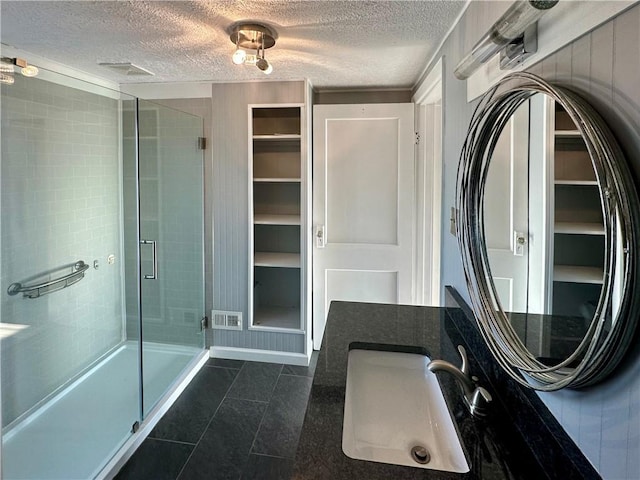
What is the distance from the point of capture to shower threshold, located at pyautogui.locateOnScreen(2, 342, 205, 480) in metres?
1.84

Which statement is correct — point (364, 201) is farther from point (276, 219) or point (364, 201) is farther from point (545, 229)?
point (545, 229)

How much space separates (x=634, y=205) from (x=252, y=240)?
250cm

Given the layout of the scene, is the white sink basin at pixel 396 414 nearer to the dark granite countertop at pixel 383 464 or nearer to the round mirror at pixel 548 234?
the dark granite countertop at pixel 383 464

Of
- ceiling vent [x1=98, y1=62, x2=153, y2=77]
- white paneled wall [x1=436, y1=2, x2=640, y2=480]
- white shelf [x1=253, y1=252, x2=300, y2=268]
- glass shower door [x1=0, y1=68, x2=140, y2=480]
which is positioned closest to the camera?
white paneled wall [x1=436, y1=2, x2=640, y2=480]

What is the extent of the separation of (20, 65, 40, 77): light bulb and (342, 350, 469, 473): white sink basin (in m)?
2.34

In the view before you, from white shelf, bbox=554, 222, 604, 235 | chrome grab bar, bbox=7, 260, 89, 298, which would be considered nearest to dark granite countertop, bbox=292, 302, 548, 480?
white shelf, bbox=554, 222, 604, 235

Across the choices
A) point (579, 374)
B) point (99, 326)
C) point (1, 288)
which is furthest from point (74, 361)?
point (579, 374)

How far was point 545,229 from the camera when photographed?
82 cm

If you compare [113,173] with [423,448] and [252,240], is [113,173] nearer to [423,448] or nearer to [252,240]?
[252,240]

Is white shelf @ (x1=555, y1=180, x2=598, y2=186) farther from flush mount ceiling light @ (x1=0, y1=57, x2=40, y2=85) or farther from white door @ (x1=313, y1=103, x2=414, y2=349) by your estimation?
flush mount ceiling light @ (x1=0, y1=57, x2=40, y2=85)

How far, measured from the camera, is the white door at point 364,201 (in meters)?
2.75

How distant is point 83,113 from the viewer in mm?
2543

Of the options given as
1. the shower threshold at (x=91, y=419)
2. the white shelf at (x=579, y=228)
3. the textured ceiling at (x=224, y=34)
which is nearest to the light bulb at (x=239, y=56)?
the textured ceiling at (x=224, y=34)

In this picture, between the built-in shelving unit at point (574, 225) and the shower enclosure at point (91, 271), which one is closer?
the built-in shelving unit at point (574, 225)
